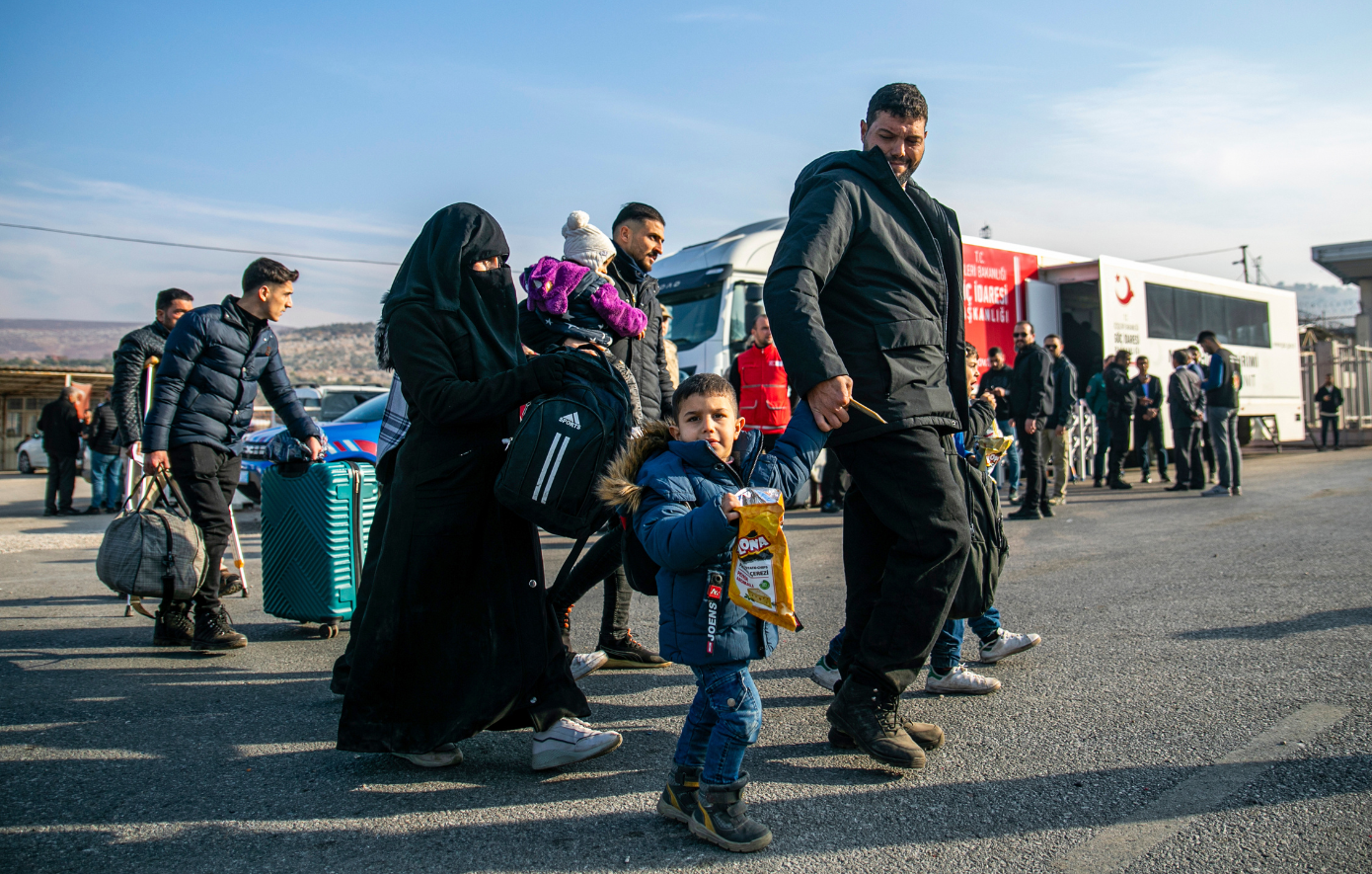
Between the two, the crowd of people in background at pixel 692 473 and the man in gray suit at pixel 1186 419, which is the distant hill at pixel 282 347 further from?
the crowd of people in background at pixel 692 473

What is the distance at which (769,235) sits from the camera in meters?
12.1

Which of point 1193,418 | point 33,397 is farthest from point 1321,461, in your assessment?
point 33,397

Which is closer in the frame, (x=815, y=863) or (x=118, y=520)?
(x=815, y=863)

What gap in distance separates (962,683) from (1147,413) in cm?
1190

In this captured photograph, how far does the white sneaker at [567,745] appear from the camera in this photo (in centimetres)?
296

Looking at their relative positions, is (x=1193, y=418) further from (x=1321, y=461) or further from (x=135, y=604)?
(x=135, y=604)

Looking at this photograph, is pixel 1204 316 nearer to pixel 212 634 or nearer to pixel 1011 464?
pixel 1011 464

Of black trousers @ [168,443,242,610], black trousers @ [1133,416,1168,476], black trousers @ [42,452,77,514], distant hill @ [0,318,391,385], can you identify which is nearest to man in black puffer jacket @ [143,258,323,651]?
black trousers @ [168,443,242,610]

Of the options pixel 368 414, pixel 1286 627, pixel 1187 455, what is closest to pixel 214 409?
pixel 1286 627

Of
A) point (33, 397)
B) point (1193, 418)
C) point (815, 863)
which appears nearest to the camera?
point (815, 863)

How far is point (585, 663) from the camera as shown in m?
4.21

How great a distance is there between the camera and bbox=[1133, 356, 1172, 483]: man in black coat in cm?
1388

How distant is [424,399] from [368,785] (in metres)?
1.24

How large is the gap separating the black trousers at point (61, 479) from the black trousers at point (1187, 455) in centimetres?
1615
